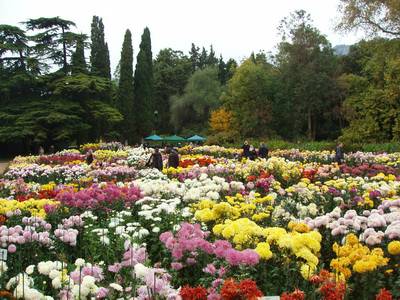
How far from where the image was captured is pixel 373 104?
36281 mm

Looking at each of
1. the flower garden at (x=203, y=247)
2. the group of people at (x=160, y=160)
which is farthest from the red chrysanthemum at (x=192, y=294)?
the group of people at (x=160, y=160)

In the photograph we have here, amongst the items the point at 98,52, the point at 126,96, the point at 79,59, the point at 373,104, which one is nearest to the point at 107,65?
the point at 98,52

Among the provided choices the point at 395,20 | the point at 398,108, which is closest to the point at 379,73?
the point at 398,108

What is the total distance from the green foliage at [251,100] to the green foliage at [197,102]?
7.25 meters

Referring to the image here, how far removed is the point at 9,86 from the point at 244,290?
3969 centimetres

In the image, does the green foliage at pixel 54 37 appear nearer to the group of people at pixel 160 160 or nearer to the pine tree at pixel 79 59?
the pine tree at pixel 79 59

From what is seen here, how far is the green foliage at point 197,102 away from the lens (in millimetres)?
53531

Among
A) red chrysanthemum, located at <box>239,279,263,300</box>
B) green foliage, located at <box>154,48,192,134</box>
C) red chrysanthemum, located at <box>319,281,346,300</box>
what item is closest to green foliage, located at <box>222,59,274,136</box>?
green foliage, located at <box>154,48,192,134</box>

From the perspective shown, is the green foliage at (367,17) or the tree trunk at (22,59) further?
the tree trunk at (22,59)

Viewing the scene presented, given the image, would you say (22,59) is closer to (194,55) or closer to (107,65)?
(107,65)

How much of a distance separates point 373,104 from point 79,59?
2429 centimetres

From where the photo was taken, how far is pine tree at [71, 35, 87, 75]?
139 feet

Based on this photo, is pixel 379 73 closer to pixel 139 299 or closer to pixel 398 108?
pixel 398 108

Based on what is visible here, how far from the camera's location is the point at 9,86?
39125 mm
